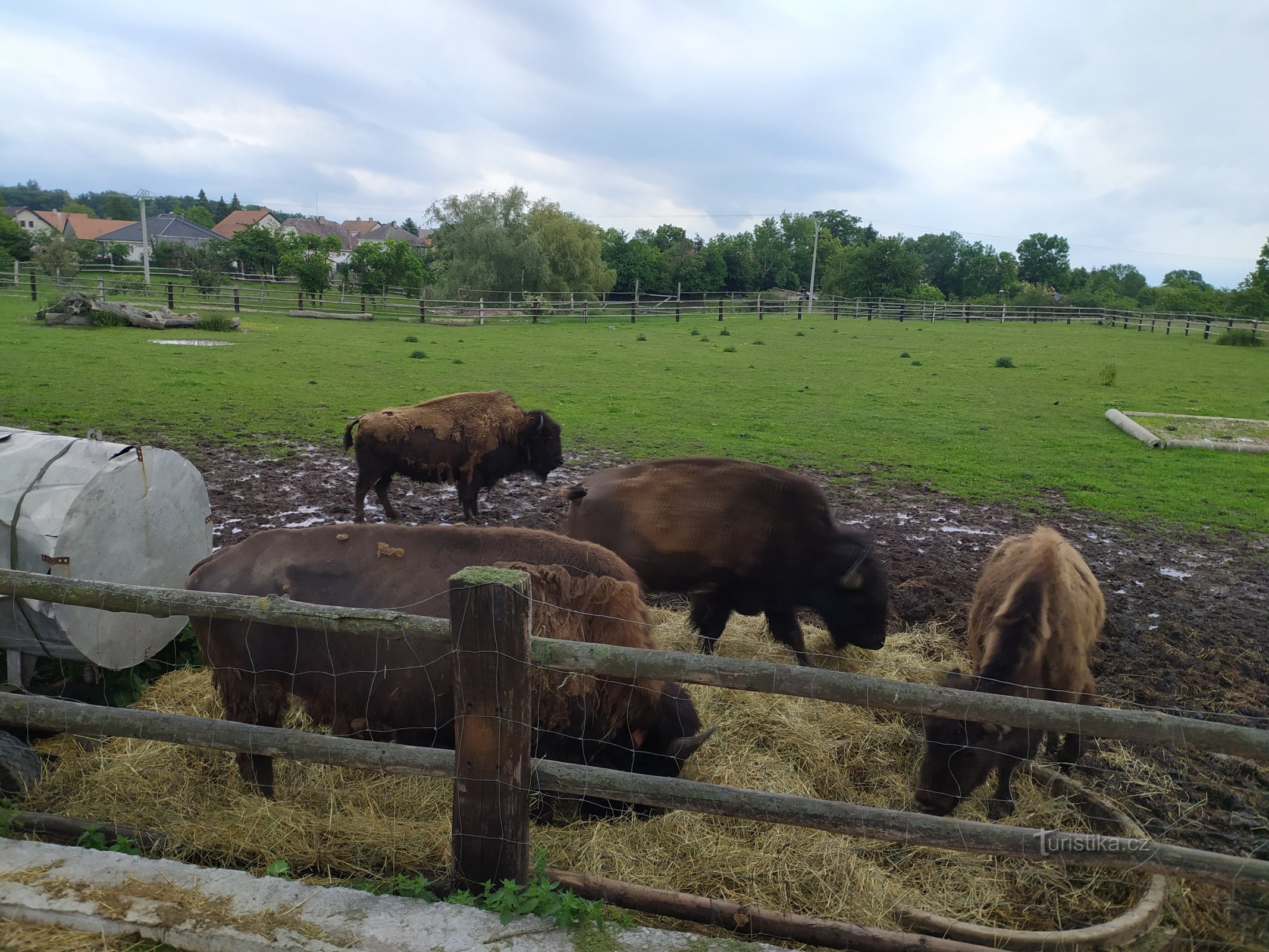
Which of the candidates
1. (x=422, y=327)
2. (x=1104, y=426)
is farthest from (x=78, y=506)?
(x=422, y=327)

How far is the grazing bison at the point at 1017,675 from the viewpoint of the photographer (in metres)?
4.23

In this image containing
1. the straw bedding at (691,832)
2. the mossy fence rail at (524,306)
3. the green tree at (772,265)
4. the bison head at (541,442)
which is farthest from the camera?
the green tree at (772,265)

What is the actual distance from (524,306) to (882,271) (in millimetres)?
32227

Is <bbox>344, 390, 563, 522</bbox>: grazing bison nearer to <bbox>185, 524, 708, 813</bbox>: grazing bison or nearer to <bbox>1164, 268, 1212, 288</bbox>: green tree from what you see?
<bbox>185, 524, 708, 813</bbox>: grazing bison

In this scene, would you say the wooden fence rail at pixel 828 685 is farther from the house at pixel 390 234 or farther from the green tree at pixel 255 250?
the house at pixel 390 234

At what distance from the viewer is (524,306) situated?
4350 cm

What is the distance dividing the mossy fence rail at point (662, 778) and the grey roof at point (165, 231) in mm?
113367

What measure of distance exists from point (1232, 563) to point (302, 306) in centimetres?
3829

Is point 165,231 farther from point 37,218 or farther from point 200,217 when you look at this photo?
point 200,217

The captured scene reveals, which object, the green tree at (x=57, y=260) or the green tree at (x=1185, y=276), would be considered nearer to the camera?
the green tree at (x=57, y=260)

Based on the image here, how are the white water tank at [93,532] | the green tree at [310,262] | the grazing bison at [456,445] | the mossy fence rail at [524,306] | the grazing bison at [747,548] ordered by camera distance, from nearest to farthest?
the white water tank at [93,532], the grazing bison at [747,548], the grazing bison at [456,445], the mossy fence rail at [524,306], the green tree at [310,262]

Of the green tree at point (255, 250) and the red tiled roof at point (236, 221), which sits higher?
the red tiled roof at point (236, 221)

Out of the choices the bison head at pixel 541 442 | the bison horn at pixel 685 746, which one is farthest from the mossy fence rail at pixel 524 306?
the bison horn at pixel 685 746

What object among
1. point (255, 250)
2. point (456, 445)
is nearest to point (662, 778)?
point (456, 445)
